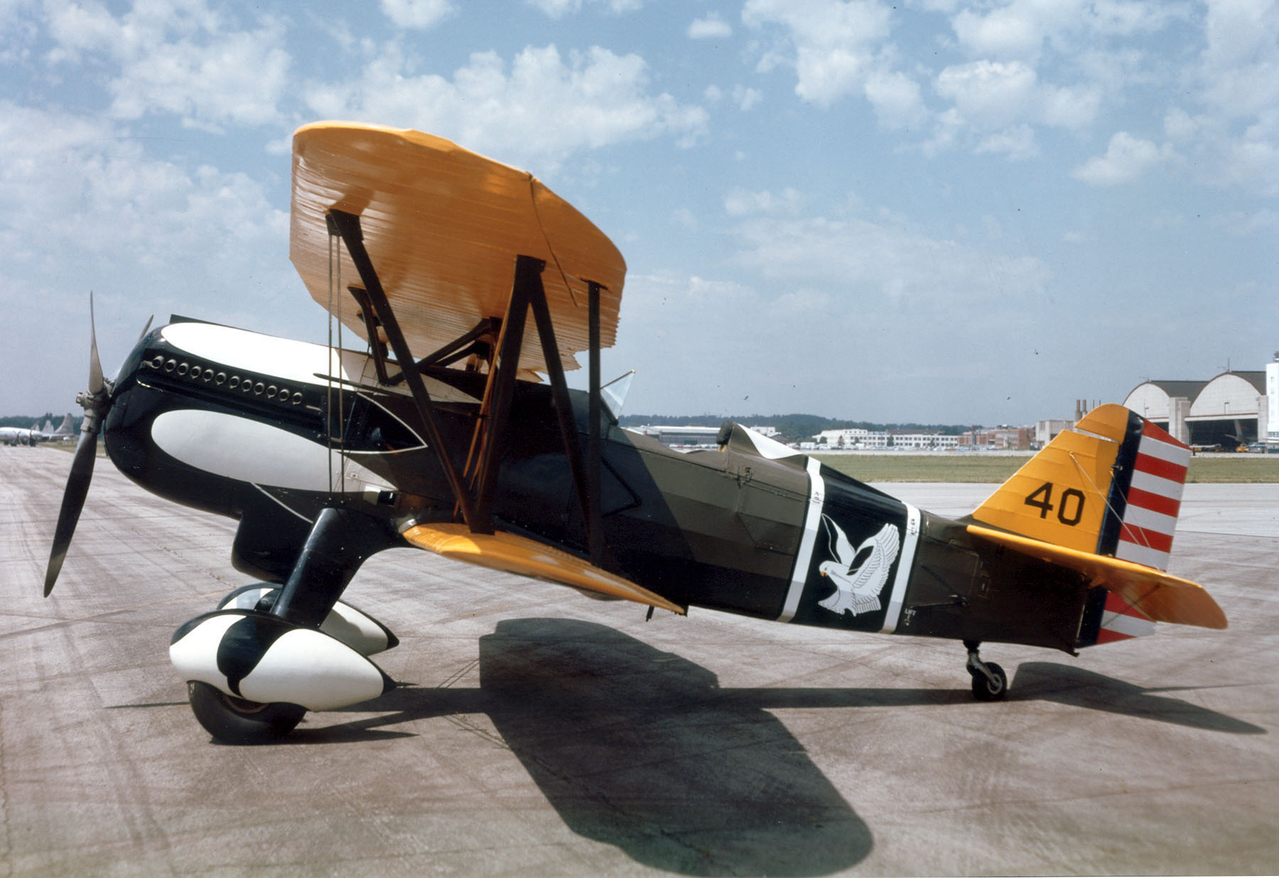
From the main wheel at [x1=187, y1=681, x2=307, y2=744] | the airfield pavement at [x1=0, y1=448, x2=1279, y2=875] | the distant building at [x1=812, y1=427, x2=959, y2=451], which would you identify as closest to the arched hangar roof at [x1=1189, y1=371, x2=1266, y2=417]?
the distant building at [x1=812, y1=427, x2=959, y2=451]

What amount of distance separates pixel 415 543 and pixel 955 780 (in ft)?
10.5

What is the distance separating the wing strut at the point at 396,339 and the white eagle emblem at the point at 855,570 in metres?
2.31

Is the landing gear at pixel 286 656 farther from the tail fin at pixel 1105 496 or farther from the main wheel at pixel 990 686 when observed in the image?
the tail fin at pixel 1105 496

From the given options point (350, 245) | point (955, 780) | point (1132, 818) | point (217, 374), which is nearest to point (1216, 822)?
point (1132, 818)

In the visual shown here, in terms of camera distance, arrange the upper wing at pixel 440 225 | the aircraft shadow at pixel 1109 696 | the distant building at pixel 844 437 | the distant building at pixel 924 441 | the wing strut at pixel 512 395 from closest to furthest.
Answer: the upper wing at pixel 440 225 < the wing strut at pixel 512 395 < the aircraft shadow at pixel 1109 696 < the distant building at pixel 844 437 < the distant building at pixel 924 441

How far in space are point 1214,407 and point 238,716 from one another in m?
81.5

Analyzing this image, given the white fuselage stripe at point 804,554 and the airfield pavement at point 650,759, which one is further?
the white fuselage stripe at point 804,554

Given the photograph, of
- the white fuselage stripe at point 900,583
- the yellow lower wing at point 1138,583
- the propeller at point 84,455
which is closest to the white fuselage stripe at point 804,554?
the white fuselage stripe at point 900,583

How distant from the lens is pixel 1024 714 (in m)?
5.11

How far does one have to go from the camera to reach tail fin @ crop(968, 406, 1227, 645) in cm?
542

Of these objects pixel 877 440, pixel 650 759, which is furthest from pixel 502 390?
pixel 877 440

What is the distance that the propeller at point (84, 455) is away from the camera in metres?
4.70

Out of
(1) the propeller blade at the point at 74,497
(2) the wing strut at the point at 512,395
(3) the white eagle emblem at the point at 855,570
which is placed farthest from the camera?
(3) the white eagle emblem at the point at 855,570

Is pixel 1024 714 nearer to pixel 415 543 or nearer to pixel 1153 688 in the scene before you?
pixel 1153 688
